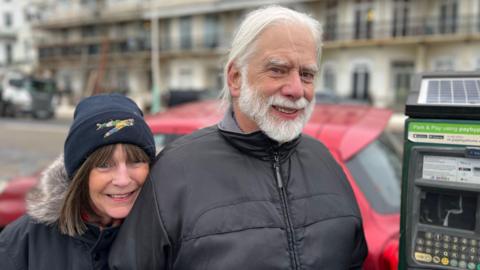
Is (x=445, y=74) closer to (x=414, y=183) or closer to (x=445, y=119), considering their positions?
(x=445, y=119)

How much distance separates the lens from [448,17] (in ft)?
80.5

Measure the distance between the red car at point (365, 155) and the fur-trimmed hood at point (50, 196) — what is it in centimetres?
71

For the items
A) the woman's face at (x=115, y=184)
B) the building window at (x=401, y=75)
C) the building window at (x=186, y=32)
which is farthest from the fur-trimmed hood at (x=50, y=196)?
the building window at (x=186, y=32)

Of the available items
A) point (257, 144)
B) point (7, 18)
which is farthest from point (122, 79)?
point (257, 144)

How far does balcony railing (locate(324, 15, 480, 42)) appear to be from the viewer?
77.3 feet

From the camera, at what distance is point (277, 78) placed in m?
1.64

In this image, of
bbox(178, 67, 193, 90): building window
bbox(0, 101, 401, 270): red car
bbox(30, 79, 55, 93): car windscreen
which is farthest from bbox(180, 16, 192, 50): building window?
bbox(0, 101, 401, 270): red car

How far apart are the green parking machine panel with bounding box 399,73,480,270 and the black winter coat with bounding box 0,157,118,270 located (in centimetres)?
112

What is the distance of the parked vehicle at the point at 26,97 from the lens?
22938 millimetres

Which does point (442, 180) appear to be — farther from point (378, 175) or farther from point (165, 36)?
point (165, 36)

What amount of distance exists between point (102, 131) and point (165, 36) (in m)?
34.0

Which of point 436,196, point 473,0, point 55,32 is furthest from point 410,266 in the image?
point 55,32

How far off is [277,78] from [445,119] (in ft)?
1.94

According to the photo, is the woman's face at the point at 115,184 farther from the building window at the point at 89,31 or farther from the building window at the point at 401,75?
the building window at the point at 89,31
